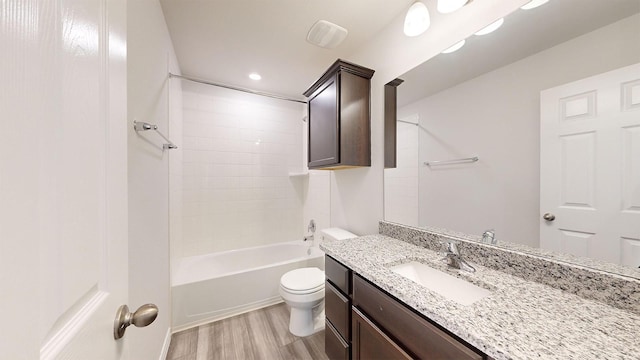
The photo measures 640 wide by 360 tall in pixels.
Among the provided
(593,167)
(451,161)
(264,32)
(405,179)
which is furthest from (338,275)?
(264,32)

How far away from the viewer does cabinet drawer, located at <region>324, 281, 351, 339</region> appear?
1188 mm

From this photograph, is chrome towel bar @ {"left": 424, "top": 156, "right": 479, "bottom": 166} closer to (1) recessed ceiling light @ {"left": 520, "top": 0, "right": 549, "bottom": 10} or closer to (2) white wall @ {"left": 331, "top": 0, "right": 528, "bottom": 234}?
(2) white wall @ {"left": 331, "top": 0, "right": 528, "bottom": 234}

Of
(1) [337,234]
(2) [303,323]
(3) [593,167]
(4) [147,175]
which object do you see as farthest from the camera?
(1) [337,234]

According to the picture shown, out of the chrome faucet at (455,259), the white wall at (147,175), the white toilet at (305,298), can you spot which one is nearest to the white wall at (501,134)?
the chrome faucet at (455,259)

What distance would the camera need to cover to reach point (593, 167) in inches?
31.8

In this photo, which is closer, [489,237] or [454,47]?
[489,237]

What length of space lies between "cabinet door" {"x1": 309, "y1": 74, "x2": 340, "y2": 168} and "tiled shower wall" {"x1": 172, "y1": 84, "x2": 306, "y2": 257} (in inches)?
42.1

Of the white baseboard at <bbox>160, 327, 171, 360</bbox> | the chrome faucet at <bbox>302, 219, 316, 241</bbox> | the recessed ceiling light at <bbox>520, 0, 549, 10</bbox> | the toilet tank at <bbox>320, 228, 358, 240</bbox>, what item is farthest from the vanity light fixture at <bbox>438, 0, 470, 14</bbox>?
the white baseboard at <bbox>160, 327, 171, 360</bbox>

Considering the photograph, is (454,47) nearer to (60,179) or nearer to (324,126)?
(324,126)

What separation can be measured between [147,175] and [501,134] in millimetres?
1825

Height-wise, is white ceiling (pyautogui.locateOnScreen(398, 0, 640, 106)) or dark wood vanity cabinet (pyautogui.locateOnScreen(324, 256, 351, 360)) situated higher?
white ceiling (pyautogui.locateOnScreen(398, 0, 640, 106))

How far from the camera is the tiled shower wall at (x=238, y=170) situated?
2.51 m

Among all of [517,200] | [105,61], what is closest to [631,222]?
[517,200]

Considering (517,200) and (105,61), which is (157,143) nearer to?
(105,61)
